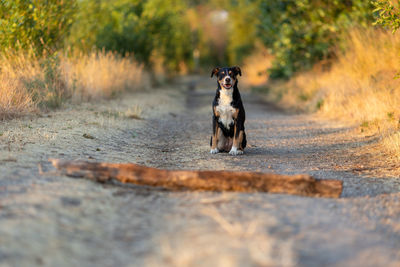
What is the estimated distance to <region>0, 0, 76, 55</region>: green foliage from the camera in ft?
32.3

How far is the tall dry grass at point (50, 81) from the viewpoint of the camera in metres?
7.61

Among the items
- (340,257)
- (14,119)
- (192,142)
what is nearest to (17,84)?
(14,119)

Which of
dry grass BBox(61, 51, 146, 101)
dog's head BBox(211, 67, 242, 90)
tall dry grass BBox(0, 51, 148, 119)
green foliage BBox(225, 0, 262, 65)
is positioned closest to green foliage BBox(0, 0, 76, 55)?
tall dry grass BBox(0, 51, 148, 119)

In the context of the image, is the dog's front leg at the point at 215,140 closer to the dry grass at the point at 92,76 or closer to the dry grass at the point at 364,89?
the dry grass at the point at 364,89

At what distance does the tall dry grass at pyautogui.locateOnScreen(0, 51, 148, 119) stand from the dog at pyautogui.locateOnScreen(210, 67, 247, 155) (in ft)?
11.1

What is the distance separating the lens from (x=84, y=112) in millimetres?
9094

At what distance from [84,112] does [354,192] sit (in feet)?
20.2

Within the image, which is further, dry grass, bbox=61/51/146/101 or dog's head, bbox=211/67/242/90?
dry grass, bbox=61/51/146/101

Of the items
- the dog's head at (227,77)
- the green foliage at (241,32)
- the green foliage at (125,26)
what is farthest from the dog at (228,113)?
the green foliage at (241,32)

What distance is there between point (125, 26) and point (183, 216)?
15.5 meters

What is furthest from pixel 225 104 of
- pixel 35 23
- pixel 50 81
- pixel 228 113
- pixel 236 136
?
pixel 35 23

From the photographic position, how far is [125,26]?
58.8 ft

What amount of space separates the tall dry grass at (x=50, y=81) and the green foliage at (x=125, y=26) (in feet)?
5.61

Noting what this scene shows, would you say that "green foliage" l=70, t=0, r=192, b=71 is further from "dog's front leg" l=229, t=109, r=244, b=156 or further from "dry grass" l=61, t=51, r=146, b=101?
"dog's front leg" l=229, t=109, r=244, b=156
